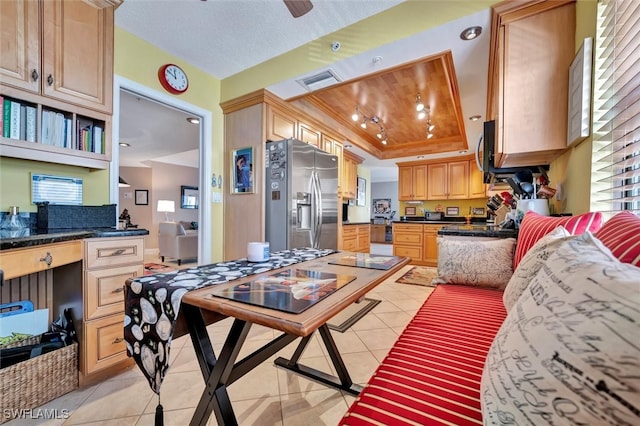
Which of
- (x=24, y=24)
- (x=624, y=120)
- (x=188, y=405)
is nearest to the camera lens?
(x=624, y=120)

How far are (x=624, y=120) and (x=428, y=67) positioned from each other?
178 centimetres

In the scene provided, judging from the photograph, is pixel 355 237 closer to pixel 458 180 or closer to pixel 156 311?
pixel 458 180

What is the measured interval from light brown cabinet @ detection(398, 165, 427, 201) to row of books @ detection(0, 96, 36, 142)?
5899 millimetres

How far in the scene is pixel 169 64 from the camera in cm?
261

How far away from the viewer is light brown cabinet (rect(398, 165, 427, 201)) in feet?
19.6

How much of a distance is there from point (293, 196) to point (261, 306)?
2.32 meters

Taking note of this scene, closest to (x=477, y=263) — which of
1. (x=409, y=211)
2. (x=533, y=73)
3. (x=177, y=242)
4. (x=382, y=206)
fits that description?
(x=533, y=73)

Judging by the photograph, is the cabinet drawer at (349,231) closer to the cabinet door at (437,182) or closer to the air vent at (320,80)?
the cabinet door at (437,182)

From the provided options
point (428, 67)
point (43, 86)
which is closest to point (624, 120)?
point (428, 67)

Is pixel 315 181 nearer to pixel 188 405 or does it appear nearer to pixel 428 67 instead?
pixel 428 67

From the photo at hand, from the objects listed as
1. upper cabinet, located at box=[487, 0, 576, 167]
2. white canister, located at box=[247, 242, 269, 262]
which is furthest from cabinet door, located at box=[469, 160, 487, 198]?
white canister, located at box=[247, 242, 269, 262]

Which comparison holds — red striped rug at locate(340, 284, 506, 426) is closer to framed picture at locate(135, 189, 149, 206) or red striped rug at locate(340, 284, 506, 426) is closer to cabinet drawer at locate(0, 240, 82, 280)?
cabinet drawer at locate(0, 240, 82, 280)

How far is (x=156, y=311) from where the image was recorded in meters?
0.85

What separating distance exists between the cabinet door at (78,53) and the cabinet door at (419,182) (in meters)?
5.59
